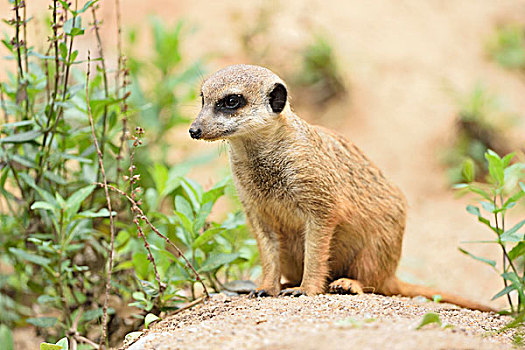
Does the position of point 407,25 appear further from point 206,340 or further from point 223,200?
point 206,340

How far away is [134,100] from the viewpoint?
5402 millimetres

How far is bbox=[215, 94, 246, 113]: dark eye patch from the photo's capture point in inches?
132

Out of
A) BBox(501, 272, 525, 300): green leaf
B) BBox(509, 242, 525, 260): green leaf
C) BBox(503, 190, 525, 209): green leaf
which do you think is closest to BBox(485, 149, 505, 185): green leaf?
BBox(503, 190, 525, 209): green leaf

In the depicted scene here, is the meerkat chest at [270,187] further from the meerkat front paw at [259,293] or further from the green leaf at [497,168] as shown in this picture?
the green leaf at [497,168]

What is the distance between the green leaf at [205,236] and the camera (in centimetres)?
346

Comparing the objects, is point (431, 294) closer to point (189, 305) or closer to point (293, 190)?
point (293, 190)

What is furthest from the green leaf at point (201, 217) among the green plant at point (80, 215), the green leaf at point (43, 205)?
the green leaf at point (43, 205)

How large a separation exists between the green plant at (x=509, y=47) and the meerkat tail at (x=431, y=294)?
6.03 metres

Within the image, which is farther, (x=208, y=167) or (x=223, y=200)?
(x=208, y=167)

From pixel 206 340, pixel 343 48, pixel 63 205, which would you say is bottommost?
pixel 206 340

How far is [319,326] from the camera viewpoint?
242 centimetres

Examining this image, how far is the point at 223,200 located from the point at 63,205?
3719 mm

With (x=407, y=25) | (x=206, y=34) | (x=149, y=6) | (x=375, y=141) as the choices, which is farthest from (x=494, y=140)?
(x=149, y=6)

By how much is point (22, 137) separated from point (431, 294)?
262cm
